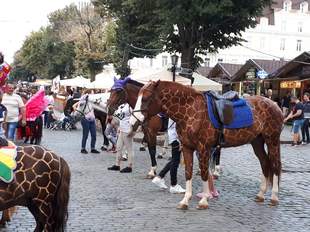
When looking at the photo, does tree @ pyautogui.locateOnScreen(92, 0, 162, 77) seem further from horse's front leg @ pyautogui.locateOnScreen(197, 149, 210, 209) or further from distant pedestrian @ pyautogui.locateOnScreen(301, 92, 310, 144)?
horse's front leg @ pyautogui.locateOnScreen(197, 149, 210, 209)

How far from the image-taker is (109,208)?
8.35 metres

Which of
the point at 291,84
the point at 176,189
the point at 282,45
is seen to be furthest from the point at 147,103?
the point at 282,45

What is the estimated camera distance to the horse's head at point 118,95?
11.7 meters

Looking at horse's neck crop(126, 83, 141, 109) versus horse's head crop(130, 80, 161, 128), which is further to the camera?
horse's neck crop(126, 83, 141, 109)

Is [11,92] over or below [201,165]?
over

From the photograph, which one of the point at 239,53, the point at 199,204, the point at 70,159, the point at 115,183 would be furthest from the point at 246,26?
the point at 239,53

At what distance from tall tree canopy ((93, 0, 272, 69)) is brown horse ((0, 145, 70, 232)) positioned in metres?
18.9

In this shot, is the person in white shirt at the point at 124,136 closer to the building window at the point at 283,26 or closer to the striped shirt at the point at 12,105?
the striped shirt at the point at 12,105

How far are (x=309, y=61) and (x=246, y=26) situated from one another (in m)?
9.22

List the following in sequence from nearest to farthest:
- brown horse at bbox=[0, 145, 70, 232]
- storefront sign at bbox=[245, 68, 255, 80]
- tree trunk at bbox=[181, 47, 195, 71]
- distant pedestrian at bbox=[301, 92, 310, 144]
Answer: brown horse at bbox=[0, 145, 70, 232] → distant pedestrian at bbox=[301, 92, 310, 144] → tree trunk at bbox=[181, 47, 195, 71] → storefront sign at bbox=[245, 68, 255, 80]

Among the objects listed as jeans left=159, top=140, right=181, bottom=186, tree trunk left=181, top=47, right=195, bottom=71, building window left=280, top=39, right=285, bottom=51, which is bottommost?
jeans left=159, top=140, right=181, bottom=186

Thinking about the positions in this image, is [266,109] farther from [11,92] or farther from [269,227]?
[11,92]

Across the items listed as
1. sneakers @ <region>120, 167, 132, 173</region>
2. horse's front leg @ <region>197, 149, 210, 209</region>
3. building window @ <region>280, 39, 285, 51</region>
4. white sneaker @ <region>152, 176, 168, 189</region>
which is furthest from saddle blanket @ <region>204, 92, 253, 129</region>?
building window @ <region>280, 39, 285, 51</region>

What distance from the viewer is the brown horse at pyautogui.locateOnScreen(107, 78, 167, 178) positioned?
1159cm
